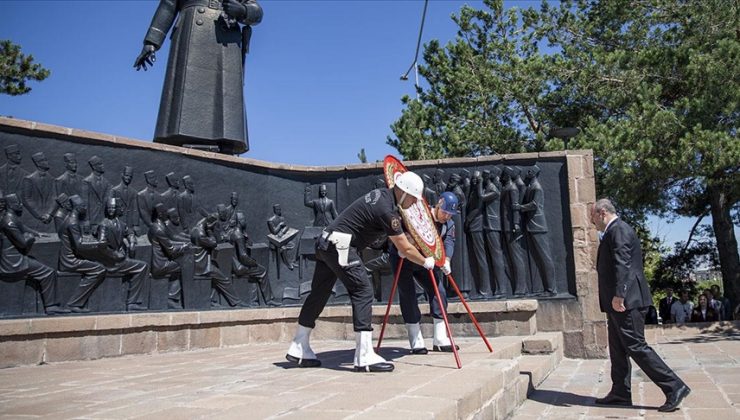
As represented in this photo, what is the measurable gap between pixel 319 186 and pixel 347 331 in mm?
2498

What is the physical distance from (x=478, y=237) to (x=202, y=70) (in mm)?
5316

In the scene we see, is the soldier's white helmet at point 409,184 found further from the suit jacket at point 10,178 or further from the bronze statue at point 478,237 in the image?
the suit jacket at point 10,178

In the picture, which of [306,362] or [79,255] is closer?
[306,362]

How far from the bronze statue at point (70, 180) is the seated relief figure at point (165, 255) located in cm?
104

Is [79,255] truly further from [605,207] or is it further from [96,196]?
[605,207]

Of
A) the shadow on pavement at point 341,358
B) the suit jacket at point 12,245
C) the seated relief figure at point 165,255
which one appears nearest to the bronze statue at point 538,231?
the shadow on pavement at point 341,358

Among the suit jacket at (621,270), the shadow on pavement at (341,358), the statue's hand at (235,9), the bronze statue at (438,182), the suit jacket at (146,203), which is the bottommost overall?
the shadow on pavement at (341,358)

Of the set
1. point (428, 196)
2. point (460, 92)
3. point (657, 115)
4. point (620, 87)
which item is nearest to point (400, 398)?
point (428, 196)

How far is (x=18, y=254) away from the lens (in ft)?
23.7

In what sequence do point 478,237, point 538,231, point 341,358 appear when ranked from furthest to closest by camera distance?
point 478,237 < point 538,231 < point 341,358

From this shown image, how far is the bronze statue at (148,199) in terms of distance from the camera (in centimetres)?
855

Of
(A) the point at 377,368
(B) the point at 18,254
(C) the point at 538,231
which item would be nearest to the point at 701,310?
(C) the point at 538,231

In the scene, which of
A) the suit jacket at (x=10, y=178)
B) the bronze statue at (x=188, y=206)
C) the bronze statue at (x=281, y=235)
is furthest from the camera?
the bronze statue at (x=281, y=235)

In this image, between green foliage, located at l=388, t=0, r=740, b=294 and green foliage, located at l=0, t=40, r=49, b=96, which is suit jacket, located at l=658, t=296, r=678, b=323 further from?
green foliage, located at l=0, t=40, r=49, b=96
